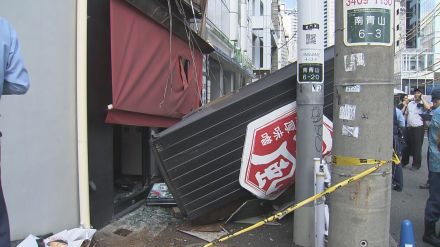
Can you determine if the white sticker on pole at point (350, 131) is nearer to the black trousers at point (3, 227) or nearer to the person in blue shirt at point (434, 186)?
the black trousers at point (3, 227)

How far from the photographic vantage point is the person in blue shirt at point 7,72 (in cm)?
243

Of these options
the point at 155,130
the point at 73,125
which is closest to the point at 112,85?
the point at 73,125

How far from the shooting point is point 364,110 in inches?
106

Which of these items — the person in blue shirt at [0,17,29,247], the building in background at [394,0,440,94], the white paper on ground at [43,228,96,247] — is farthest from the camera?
the building in background at [394,0,440,94]

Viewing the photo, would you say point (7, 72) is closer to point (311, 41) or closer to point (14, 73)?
point (14, 73)

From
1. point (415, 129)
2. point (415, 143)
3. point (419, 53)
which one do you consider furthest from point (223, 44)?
point (419, 53)

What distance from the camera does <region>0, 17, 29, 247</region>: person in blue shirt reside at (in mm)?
2434

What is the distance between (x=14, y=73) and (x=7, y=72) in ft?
0.12

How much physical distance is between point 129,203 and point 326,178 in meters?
3.19

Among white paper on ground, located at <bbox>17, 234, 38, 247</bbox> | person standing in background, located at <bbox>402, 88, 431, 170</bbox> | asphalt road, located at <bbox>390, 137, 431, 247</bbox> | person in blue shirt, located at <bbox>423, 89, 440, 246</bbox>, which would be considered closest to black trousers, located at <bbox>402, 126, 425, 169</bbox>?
person standing in background, located at <bbox>402, 88, 431, 170</bbox>

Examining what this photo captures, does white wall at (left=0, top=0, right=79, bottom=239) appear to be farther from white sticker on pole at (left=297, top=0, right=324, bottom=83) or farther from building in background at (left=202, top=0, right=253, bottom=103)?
building in background at (left=202, top=0, right=253, bottom=103)

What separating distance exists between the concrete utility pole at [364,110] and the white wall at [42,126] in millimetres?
2749

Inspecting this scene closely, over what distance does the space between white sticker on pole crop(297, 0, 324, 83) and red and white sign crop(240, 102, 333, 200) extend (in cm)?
58

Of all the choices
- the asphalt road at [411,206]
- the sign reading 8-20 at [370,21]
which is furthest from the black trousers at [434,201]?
the sign reading 8-20 at [370,21]
